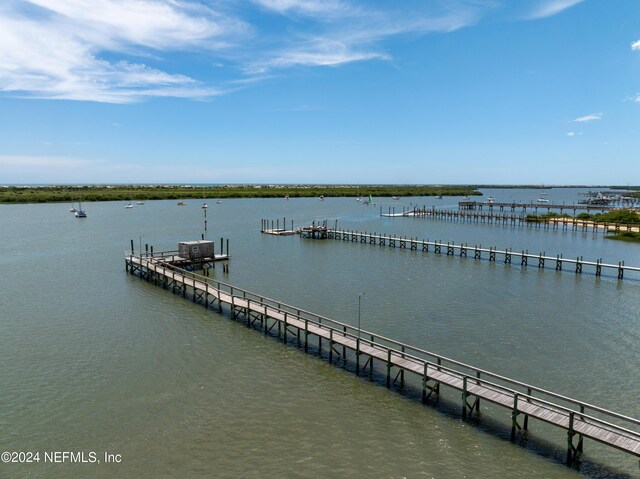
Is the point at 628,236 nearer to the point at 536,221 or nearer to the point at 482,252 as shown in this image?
the point at 536,221

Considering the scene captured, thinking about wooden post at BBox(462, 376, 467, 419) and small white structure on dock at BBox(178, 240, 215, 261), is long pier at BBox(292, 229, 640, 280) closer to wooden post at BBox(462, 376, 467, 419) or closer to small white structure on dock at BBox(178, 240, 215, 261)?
small white structure on dock at BBox(178, 240, 215, 261)

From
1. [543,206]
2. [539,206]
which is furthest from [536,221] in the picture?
[543,206]

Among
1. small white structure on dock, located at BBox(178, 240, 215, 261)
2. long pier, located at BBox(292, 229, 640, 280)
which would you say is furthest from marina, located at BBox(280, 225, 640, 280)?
small white structure on dock, located at BBox(178, 240, 215, 261)

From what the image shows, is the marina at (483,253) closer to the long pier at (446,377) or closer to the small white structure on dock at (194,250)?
the small white structure on dock at (194,250)

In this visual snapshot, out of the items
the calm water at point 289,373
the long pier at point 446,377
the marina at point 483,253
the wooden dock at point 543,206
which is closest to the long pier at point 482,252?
the marina at point 483,253

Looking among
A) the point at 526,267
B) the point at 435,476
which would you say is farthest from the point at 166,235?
the point at 435,476

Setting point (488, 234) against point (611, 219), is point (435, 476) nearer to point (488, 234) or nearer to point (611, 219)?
point (488, 234)
